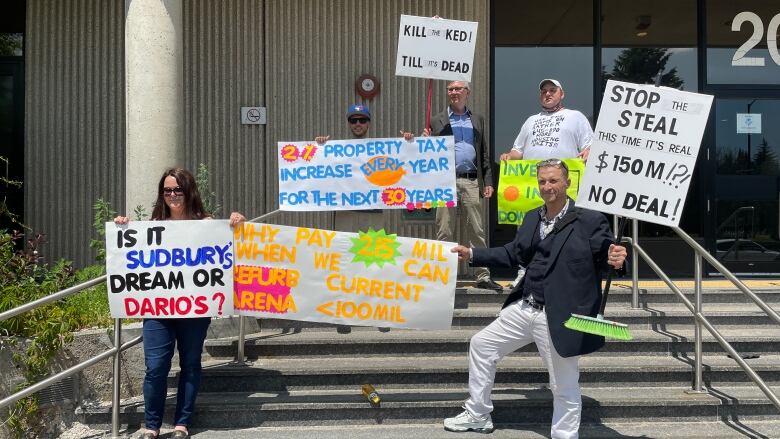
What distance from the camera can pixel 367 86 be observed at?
823cm

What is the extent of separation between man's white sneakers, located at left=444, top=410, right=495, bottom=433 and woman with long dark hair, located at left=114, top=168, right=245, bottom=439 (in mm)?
1788

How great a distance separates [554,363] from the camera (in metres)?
3.99

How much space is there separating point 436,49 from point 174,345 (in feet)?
11.2

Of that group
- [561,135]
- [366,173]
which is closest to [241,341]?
[366,173]

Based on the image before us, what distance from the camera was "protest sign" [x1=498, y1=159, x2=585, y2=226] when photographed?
6.16 m

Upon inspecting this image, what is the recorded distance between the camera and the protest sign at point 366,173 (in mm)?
5430

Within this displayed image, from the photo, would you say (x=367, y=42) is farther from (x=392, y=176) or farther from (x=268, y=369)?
(x=268, y=369)

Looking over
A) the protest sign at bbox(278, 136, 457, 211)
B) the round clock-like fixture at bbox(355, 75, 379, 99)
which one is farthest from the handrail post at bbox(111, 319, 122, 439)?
the round clock-like fixture at bbox(355, 75, 379, 99)

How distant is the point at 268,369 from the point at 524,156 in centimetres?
311

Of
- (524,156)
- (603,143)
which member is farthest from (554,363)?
(524,156)

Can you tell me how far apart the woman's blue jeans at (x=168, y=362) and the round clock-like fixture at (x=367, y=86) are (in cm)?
450

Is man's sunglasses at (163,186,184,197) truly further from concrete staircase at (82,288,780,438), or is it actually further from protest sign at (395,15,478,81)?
protest sign at (395,15,478,81)

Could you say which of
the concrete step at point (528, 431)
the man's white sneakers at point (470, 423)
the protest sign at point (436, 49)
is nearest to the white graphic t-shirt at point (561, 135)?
the protest sign at point (436, 49)

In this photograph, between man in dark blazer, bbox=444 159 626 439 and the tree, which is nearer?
man in dark blazer, bbox=444 159 626 439
